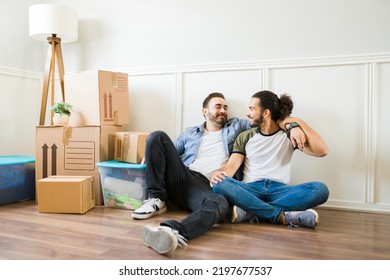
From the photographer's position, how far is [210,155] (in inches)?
94.6

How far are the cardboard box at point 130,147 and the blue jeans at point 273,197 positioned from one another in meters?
0.62

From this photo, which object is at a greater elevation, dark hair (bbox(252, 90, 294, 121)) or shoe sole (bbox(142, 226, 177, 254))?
dark hair (bbox(252, 90, 294, 121))

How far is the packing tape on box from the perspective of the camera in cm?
233

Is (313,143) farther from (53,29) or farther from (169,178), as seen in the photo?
(53,29)

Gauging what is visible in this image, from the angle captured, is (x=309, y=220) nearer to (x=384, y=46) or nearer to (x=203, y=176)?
(x=203, y=176)

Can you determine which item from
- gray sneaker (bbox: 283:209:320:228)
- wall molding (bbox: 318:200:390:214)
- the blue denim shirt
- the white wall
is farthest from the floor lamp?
wall molding (bbox: 318:200:390:214)

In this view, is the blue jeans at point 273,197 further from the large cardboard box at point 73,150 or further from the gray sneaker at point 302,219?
the large cardboard box at point 73,150

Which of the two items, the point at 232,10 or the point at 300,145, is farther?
the point at 232,10

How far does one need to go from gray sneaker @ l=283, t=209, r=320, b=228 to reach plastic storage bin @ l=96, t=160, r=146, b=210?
0.92 metres

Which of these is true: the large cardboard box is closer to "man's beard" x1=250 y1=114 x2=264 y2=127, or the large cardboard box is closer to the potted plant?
the potted plant

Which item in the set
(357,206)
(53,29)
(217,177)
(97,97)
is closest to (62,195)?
(97,97)

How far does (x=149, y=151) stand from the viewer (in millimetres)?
2154
